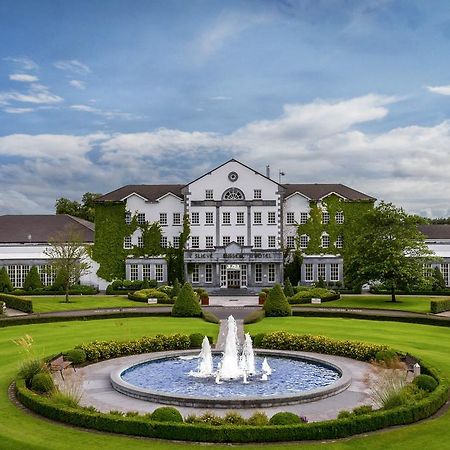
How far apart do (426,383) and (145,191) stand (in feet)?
188

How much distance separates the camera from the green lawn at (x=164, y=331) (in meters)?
16.0

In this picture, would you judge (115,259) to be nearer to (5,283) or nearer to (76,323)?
(5,283)

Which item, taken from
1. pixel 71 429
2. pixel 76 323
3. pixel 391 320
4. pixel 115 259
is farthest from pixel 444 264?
pixel 71 429

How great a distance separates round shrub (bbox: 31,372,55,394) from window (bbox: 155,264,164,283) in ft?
162

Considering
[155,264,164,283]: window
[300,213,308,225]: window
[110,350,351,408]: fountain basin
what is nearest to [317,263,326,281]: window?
[300,213,308,225]: window

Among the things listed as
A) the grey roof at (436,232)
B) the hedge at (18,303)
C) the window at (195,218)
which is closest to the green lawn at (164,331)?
the hedge at (18,303)

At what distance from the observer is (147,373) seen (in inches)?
1007

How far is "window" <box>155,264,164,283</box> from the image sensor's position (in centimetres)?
7107

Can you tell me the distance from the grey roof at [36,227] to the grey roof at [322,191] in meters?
25.1

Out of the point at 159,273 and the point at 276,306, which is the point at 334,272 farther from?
the point at 276,306

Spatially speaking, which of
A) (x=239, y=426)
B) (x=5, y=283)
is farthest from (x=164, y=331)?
(x=5, y=283)

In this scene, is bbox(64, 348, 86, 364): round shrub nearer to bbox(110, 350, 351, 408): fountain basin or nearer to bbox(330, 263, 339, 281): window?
bbox(110, 350, 351, 408): fountain basin

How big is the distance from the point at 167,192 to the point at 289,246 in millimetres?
15499

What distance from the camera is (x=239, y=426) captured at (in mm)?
16281
